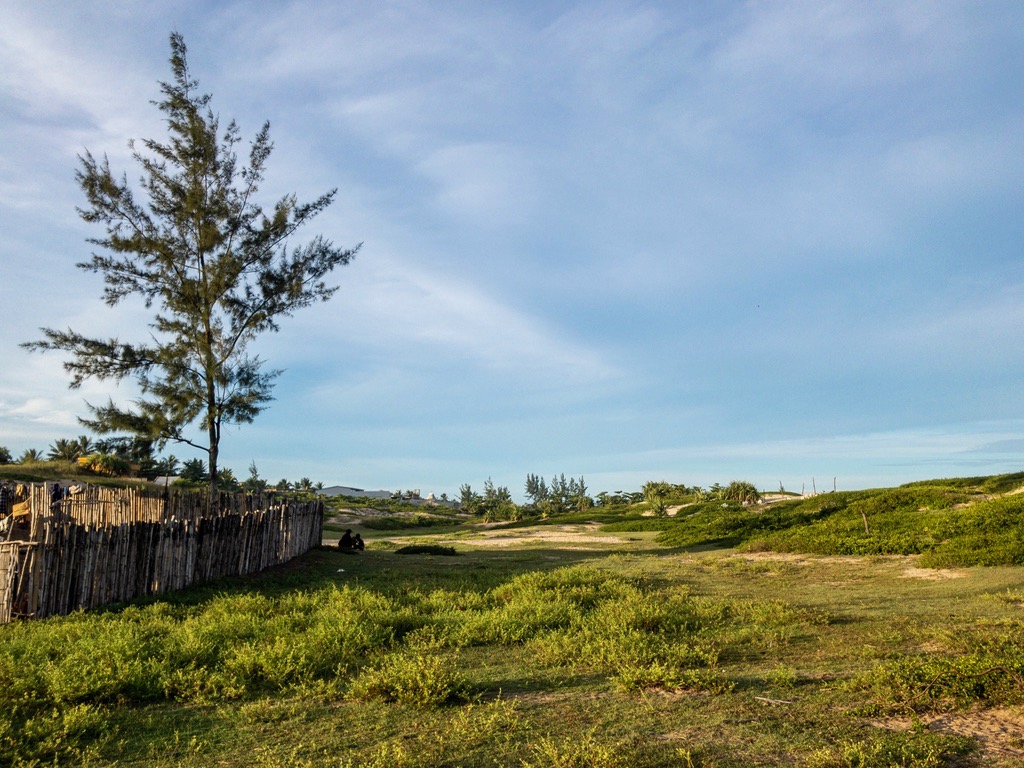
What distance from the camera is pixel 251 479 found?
257 feet

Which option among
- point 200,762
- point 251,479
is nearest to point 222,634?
point 200,762

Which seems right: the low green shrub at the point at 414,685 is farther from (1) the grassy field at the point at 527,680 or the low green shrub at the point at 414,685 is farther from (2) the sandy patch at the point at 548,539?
(2) the sandy patch at the point at 548,539

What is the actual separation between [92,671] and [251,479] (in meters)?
75.4

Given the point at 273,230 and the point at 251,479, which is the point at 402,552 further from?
the point at 251,479

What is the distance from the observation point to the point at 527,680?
712 centimetres

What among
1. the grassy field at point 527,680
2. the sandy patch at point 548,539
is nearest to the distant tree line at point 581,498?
the sandy patch at point 548,539

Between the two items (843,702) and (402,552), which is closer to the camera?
(843,702)

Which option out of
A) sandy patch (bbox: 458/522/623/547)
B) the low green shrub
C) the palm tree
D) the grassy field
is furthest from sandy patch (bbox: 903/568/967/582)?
the palm tree

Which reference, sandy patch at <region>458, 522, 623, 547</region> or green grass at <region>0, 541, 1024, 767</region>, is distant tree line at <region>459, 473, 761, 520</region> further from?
green grass at <region>0, 541, 1024, 767</region>

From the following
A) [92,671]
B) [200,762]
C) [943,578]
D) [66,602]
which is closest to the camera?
[200,762]

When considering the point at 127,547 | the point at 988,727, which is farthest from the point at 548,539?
the point at 988,727

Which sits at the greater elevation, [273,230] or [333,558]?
[273,230]

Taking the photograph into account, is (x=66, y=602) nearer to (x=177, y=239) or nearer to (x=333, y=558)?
(x=333, y=558)

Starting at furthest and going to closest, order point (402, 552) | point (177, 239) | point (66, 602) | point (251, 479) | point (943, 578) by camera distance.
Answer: point (251, 479) < point (402, 552) < point (177, 239) < point (943, 578) < point (66, 602)
